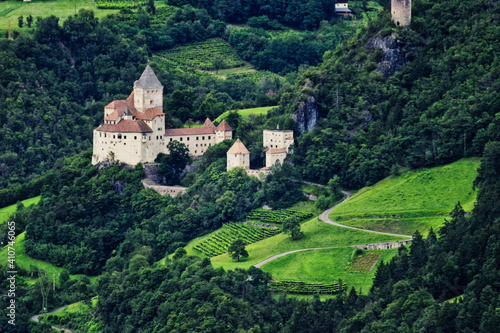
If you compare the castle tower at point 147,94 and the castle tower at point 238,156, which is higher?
the castle tower at point 147,94

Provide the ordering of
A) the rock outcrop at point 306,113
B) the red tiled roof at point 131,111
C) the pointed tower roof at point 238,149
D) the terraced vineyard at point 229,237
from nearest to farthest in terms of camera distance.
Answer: the terraced vineyard at point 229,237 < the pointed tower roof at point 238,149 < the red tiled roof at point 131,111 < the rock outcrop at point 306,113

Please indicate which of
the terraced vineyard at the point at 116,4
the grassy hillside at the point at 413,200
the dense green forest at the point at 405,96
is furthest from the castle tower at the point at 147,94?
the terraced vineyard at the point at 116,4

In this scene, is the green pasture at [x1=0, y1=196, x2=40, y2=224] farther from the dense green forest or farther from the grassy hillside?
the grassy hillside

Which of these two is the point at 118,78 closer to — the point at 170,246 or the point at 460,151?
the point at 170,246

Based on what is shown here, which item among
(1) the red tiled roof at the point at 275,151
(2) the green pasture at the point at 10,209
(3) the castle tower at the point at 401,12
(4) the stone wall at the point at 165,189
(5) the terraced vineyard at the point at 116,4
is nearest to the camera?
(1) the red tiled roof at the point at 275,151

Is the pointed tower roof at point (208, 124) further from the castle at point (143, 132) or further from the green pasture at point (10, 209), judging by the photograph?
the green pasture at point (10, 209)

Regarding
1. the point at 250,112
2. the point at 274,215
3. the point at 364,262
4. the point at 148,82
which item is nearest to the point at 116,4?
the point at 250,112

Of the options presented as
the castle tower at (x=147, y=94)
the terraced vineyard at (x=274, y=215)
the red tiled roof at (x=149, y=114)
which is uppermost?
the castle tower at (x=147, y=94)
